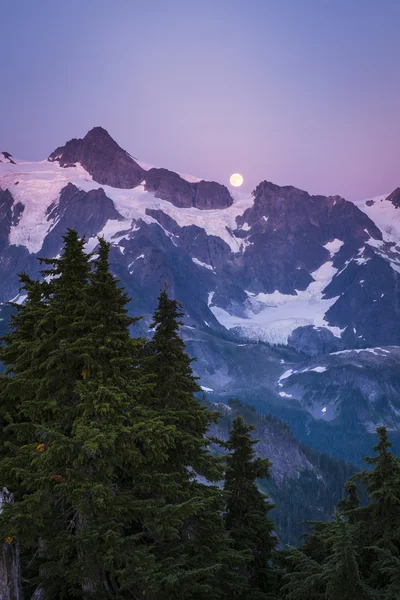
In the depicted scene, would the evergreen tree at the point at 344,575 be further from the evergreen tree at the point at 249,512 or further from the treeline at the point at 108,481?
the evergreen tree at the point at 249,512

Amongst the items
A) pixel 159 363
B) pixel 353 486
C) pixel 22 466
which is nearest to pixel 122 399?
pixel 22 466

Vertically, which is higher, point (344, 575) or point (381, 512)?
point (381, 512)

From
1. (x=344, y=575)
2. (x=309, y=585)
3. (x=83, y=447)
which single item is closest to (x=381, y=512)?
(x=309, y=585)

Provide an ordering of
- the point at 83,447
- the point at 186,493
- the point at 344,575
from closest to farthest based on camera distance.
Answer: the point at 83,447, the point at 344,575, the point at 186,493

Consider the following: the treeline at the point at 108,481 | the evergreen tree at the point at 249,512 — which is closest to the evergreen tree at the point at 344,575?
the treeline at the point at 108,481

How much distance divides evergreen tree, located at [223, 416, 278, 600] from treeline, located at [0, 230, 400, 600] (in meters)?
7.50

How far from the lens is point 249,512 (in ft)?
92.0

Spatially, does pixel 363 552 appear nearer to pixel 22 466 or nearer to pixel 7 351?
pixel 22 466

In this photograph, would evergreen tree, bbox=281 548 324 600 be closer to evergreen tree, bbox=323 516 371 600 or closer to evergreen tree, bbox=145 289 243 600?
evergreen tree, bbox=323 516 371 600

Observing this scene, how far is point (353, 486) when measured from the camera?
29547 mm

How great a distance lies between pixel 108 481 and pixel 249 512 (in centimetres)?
1537

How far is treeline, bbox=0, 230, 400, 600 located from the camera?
46.5ft

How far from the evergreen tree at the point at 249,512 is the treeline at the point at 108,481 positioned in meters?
7.50

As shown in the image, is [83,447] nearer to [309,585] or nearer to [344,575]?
[344,575]
